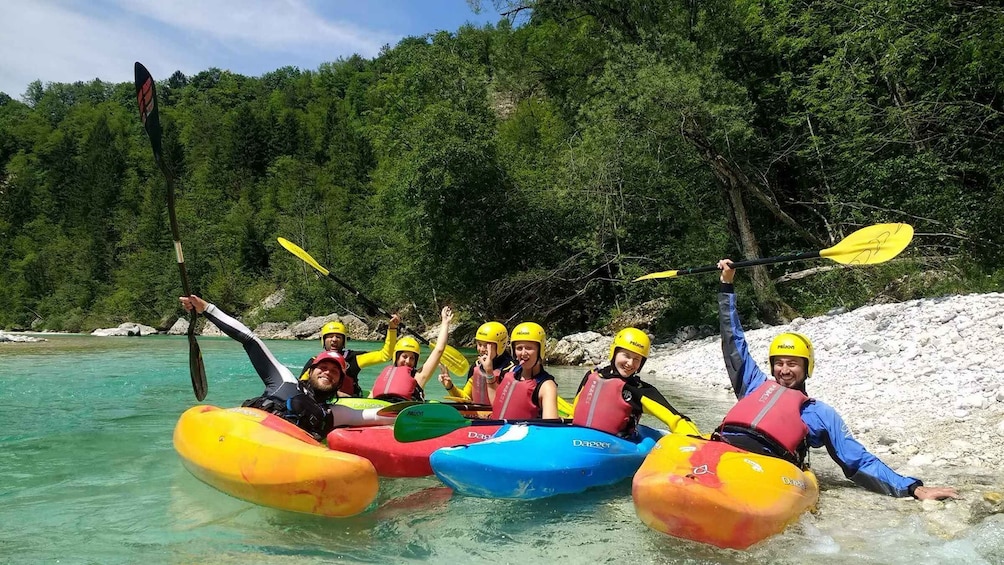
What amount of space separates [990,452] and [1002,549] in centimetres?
171

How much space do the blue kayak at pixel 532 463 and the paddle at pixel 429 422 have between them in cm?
20

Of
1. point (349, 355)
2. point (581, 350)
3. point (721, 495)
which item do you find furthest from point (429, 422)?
point (581, 350)

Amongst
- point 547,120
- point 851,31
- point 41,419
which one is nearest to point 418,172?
point 547,120

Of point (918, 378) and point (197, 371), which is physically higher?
point (197, 371)

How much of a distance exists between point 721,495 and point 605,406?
4.73 feet

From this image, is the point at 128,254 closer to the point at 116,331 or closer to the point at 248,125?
the point at 248,125

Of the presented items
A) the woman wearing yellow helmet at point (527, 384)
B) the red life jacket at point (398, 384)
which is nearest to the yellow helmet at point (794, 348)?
the woman wearing yellow helmet at point (527, 384)

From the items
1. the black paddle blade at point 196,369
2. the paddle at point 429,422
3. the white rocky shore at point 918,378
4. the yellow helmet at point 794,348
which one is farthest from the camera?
the black paddle blade at point 196,369

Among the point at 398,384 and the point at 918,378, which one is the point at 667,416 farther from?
the point at 918,378

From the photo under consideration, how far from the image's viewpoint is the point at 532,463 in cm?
359

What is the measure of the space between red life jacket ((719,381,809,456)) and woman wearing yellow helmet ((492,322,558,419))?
1.34 metres

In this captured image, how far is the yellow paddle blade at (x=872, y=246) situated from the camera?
15.6 feet

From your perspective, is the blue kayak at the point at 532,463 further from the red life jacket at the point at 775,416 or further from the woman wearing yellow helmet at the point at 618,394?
the red life jacket at the point at 775,416

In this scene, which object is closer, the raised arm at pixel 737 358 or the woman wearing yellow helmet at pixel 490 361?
the raised arm at pixel 737 358
